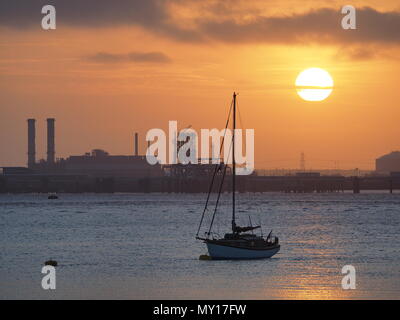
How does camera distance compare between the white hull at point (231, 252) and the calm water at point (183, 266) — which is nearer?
the calm water at point (183, 266)

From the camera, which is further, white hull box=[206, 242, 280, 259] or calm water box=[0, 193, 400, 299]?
white hull box=[206, 242, 280, 259]

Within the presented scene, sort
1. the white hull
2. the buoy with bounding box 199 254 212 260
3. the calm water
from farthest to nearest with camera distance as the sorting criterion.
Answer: the buoy with bounding box 199 254 212 260 < the white hull < the calm water

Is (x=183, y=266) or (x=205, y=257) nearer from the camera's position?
(x=183, y=266)

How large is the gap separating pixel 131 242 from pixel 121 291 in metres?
33.1

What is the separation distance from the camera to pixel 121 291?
137 ft

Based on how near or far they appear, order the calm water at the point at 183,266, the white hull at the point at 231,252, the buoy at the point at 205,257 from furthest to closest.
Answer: the buoy at the point at 205,257 → the white hull at the point at 231,252 → the calm water at the point at 183,266

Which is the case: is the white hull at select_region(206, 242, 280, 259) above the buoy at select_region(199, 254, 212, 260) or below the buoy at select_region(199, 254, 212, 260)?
above

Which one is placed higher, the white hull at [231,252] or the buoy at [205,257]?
the white hull at [231,252]

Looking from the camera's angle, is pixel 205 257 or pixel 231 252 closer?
pixel 231 252

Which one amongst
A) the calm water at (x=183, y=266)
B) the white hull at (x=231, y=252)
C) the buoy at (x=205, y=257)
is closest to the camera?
the calm water at (x=183, y=266)

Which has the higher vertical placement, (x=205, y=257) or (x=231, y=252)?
(x=231, y=252)

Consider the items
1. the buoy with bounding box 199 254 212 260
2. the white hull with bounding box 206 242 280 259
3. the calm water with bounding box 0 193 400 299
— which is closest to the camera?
the calm water with bounding box 0 193 400 299
